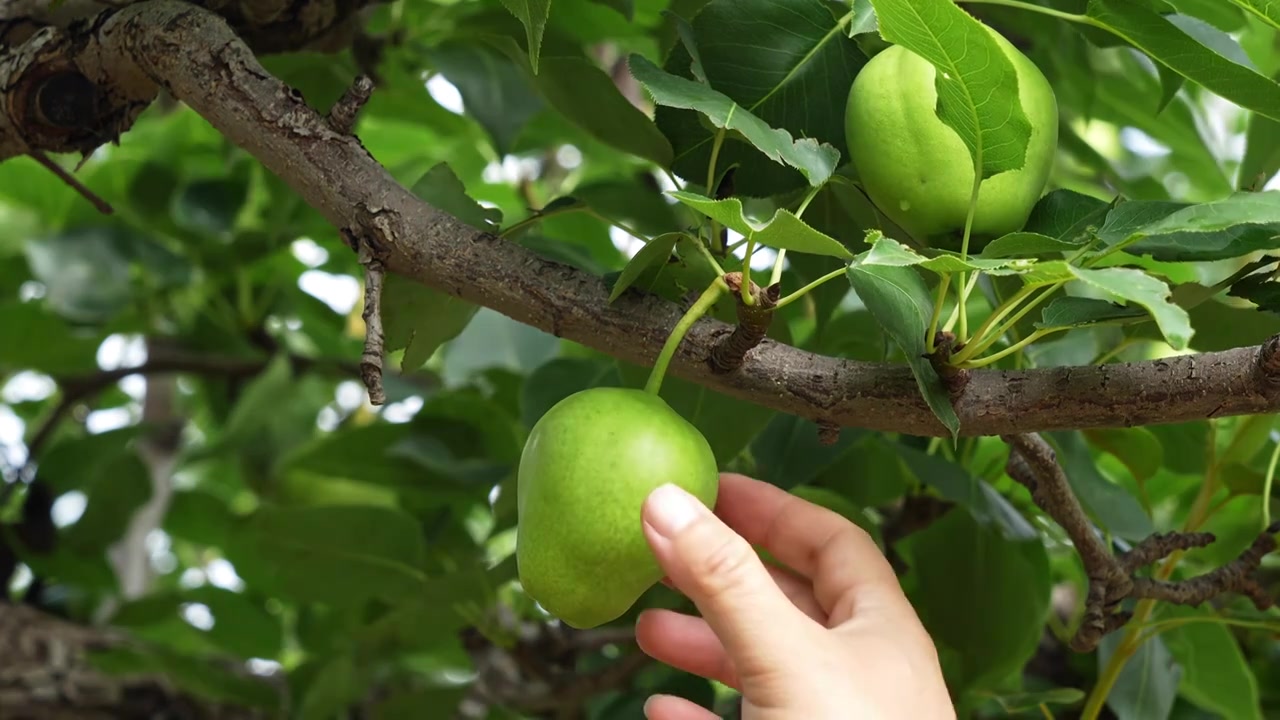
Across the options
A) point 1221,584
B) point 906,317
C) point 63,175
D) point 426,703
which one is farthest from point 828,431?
point 426,703

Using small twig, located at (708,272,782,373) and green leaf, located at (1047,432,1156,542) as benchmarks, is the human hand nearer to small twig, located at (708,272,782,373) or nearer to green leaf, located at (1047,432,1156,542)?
small twig, located at (708,272,782,373)

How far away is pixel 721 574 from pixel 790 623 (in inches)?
1.3

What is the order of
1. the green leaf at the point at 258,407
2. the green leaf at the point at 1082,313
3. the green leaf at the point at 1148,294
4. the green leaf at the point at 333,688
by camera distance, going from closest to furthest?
the green leaf at the point at 1148,294 < the green leaf at the point at 1082,313 < the green leaf at the point at 333,688 < the green leaf at the point at 258,407

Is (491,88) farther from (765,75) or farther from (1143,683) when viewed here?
(1143,683)

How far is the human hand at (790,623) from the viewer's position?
0.43 meters

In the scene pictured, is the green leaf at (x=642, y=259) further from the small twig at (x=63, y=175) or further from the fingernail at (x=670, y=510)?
the small twig at (x=63, y=175)

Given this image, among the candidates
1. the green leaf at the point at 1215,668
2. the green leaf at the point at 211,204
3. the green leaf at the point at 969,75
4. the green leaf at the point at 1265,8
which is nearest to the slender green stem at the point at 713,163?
the green leaf at the point at 969,75

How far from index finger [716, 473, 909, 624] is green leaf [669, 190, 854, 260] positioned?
0.16 meters

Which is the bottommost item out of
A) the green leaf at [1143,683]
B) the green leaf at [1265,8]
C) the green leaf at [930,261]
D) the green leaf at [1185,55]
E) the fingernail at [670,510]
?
the green leaf at [1143,683]

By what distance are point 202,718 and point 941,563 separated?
759mm

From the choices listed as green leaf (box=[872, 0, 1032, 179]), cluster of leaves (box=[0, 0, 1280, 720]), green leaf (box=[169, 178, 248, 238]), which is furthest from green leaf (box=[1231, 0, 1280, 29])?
green leaf (box=[169, 178, 248, 238])

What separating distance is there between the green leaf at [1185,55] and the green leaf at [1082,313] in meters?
0.11

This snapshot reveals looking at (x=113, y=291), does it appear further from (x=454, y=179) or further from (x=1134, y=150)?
(x=1134, y=150)

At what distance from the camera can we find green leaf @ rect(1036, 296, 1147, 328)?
0.46 meters
